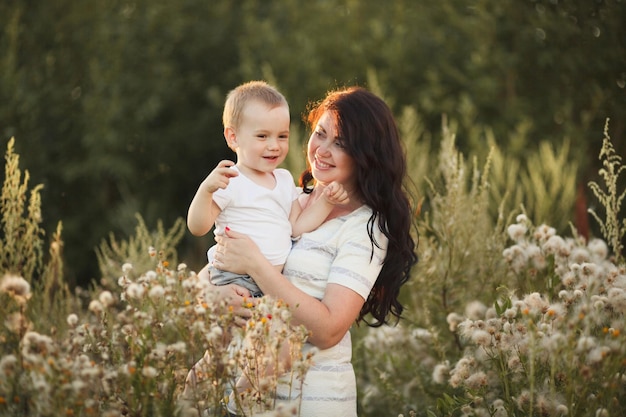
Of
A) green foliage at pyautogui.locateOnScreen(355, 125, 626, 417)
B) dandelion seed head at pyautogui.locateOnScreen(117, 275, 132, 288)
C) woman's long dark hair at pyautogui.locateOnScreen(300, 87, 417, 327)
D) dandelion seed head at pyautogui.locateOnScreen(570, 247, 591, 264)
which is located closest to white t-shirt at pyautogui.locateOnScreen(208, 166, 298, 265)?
woman's long dark hair at pyautogui.locateOnScreen(300, 87, 417, 327)

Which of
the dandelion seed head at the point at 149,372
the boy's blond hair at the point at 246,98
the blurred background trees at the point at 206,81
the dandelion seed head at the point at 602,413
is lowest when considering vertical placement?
the dandelion seed head at the point at 602,413

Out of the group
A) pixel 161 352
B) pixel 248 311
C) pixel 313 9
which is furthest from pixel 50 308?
pixel 313 9

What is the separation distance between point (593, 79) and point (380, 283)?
509 centimetres

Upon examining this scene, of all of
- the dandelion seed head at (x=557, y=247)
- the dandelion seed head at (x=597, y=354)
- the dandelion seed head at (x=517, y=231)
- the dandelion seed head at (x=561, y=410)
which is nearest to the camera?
the dandelion seed head at (x=597, y=354)

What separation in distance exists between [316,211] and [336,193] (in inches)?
6.2

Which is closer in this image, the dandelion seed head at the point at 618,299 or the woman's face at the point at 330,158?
the dandelion seed head at the point at 618,299

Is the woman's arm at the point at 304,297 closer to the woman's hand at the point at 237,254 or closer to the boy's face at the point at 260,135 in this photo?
the woman's hand at the point at 237,254

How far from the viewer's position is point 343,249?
9.57 ft

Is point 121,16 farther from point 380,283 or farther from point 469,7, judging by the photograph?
point 380,283

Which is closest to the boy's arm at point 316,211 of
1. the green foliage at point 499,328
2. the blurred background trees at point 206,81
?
the green foliage at point 499,328

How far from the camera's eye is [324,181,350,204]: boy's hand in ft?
9.64

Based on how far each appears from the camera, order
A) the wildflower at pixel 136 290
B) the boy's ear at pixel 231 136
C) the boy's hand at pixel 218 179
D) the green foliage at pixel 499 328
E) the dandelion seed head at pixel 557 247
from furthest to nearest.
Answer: the dandelion seed head at pixel 557 247, the boy's ear at pixel 231 136, the boy's hand at pixel 218 179, the green foliage at pixel 499 328, the wildflower at pixel 136 290

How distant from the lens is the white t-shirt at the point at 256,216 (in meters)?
2.99

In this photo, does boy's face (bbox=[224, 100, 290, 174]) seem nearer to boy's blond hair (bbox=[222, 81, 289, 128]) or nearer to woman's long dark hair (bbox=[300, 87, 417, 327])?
boy's blond hair (bbox=[222, 81, 289, 128])
